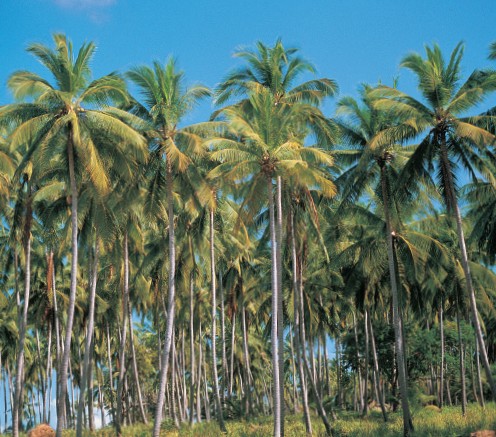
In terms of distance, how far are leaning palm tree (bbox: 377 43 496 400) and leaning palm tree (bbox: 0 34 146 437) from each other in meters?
9.81

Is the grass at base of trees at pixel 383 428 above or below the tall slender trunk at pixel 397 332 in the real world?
→ below

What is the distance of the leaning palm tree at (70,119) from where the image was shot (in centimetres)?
2352

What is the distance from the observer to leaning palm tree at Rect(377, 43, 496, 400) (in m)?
24.9

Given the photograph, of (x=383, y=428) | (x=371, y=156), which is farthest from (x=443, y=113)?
(x=383, y=428)

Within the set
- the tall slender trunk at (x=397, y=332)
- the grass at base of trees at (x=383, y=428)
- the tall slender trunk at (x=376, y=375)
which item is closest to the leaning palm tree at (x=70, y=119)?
the grass at base of trees at (x=383, y=428)

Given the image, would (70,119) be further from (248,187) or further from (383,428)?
(383,428)

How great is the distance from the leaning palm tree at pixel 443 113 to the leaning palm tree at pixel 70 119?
32.2ft

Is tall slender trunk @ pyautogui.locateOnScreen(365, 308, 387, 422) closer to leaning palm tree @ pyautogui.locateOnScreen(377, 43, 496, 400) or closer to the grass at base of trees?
the grass at base of trees

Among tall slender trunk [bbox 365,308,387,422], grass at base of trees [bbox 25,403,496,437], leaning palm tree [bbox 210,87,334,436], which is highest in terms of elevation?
leaning palm tree [bbox 210,87,334,436]

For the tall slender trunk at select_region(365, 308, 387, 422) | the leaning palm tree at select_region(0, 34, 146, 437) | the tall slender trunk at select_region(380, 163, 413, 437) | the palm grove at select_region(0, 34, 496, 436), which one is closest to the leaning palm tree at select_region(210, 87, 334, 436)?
the palm grove at select_region(0, 34, 496, 436)

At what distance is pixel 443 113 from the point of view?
2550cm

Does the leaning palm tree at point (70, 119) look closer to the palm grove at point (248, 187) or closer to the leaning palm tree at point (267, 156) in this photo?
the palm grove at point (248, 187)

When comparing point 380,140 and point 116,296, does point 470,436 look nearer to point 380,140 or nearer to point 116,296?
point 380,140

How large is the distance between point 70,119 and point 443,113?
13539 millimetres
